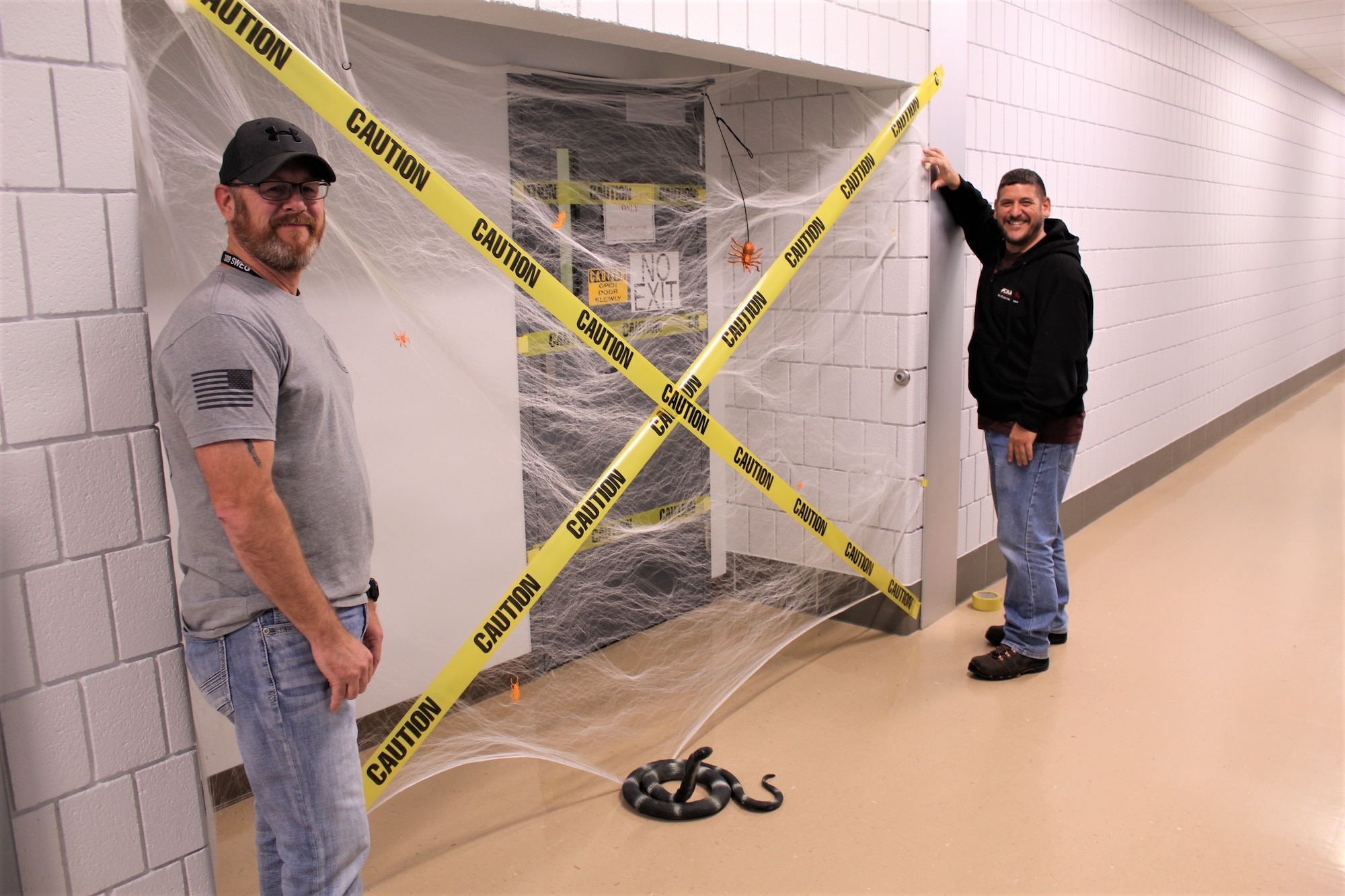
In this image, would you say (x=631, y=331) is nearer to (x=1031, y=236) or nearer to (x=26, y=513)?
(x=1031, y=236)

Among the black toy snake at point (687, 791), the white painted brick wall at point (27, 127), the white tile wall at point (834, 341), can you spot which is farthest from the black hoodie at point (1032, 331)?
the white painted brick wall at point (27, 127)

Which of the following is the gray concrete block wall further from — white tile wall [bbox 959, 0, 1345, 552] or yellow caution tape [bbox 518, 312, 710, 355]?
white tile wall [bbox 959, 0, 1345, 552]

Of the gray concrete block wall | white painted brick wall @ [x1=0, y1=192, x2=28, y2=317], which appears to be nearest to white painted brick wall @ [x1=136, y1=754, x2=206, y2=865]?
the gray concrete block wall

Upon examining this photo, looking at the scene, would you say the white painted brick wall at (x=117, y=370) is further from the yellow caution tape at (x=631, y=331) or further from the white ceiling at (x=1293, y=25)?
the white ceiling at (x=1293, y=25)

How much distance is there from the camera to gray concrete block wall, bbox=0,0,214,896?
1396mm

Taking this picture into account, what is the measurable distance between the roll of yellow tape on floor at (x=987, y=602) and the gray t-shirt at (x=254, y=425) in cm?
283

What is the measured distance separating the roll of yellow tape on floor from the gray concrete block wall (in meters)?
3.07

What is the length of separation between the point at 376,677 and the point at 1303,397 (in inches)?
367

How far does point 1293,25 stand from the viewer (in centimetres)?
649

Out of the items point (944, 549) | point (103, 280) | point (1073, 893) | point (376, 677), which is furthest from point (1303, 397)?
point (103, 280)

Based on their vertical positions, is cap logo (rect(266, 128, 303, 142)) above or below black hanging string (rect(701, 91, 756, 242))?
below

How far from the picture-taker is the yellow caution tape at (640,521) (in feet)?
9.82

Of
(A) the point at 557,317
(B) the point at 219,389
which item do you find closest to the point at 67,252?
(B) the point at 219,389

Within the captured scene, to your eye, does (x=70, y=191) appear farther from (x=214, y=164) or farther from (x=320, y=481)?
(x=320, y=481)
